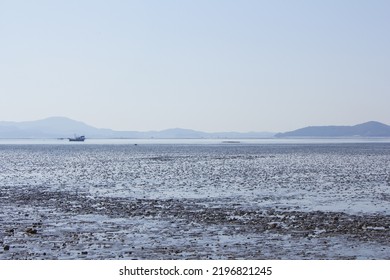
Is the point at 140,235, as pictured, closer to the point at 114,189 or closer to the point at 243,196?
the point at 243,196

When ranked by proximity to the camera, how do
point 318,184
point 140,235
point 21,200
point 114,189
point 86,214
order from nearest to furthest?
point 140,235
point 86,214
point 21,200
point 114,189
point 318,184

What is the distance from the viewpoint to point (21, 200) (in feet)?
116

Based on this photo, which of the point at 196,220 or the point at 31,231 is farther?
the point at 196,220

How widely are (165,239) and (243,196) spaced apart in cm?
1582

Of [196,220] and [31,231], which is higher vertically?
[31,231]

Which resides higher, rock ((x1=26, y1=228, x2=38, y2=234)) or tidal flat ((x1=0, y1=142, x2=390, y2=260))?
rock ((x1=26, y1=228, x2=38, y2=234))

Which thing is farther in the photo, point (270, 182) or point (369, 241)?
point (270, 182)

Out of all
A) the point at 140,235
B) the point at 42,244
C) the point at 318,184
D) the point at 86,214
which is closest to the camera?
the point at 42,244

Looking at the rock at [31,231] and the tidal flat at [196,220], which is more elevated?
the rock at [31,231]

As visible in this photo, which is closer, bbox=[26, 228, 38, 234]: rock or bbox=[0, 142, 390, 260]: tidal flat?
bbox=[0, 142, 390, 260]: tidal flat

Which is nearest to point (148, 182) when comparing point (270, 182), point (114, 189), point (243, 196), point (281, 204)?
point (114, 189)

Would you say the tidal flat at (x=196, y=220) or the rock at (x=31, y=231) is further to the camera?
the rock at (x=31, y=231)

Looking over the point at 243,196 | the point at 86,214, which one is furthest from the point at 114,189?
the point at 86,214

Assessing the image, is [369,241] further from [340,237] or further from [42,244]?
[42,244]
